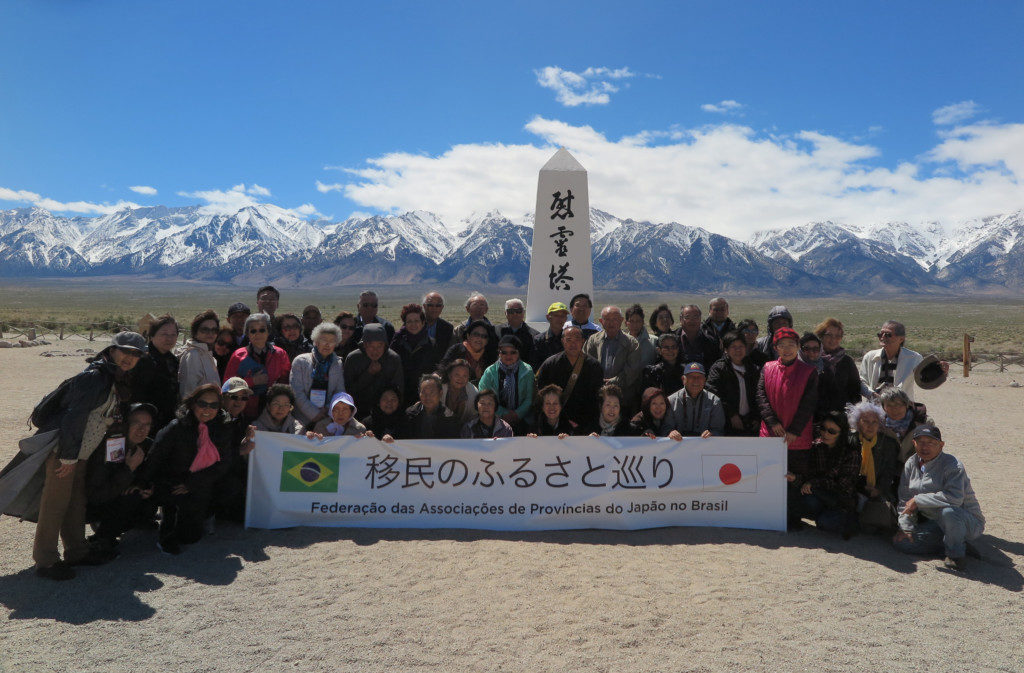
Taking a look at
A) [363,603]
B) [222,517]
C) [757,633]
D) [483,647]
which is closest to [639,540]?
[757,633]

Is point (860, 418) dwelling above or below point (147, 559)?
above

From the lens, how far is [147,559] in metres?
4.81

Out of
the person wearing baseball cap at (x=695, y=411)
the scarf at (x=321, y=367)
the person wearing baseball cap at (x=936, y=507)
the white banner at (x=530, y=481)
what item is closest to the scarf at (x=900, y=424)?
the person wearing baseball cap at (x=936, y=507)

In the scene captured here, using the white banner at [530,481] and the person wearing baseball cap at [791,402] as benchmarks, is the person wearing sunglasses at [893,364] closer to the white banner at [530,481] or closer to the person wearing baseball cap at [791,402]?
the person wearing baseball cap at [791,402]

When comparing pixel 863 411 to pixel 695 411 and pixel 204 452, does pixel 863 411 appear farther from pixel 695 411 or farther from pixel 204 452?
pixel 204 452

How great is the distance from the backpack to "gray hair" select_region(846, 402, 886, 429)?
21.0 feet

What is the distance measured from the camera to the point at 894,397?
550 centimetres

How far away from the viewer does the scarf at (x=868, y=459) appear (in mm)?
5453

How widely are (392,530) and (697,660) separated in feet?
9.73

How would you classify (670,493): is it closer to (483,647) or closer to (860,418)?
(860,418)

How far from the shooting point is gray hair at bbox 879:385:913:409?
216 inches

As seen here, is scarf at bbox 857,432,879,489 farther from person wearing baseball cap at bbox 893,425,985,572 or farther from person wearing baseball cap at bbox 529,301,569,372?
person wearing baseball cap at bbox 529,301,569,372

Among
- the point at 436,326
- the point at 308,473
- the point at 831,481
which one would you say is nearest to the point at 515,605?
the point at 308,473

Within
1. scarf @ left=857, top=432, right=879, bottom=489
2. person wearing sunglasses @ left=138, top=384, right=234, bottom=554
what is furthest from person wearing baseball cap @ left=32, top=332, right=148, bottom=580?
scarf @ left=857, top=432, right=879, bottom=489
